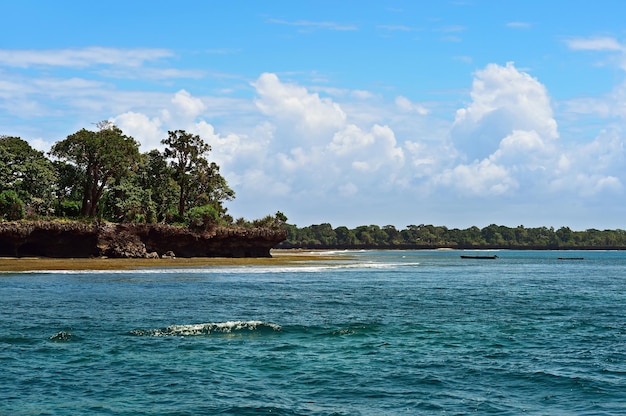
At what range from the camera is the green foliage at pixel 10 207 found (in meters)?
83.4

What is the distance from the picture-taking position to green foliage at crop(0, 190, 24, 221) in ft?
274

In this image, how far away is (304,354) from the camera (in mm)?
24344

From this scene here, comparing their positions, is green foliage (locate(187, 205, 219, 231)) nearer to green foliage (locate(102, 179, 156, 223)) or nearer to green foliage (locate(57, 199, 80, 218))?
green foliage (locate(102, 179, 156, 223))

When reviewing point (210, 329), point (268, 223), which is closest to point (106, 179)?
point (268, 223)

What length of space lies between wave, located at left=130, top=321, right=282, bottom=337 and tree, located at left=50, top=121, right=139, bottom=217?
6580 cm

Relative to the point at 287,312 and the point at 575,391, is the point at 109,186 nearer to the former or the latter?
the point at 287,312

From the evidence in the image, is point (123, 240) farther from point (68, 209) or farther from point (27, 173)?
point (27, 173)

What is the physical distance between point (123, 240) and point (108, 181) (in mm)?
15810

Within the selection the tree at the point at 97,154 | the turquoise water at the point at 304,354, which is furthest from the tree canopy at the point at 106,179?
the turquoise water at the point at 304,354

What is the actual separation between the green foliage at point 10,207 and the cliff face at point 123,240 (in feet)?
11.3

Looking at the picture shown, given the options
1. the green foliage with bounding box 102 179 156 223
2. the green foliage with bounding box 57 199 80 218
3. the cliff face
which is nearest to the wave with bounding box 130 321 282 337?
the cliff face

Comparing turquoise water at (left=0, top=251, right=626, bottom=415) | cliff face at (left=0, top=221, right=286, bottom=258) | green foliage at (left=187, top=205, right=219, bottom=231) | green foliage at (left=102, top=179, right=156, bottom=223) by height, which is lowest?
turquoise water at (left=0, top=251, right=626, bottom=415)

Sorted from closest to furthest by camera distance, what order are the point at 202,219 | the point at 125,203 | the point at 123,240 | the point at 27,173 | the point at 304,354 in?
the point at 304,354, the point at 123,240, the point at 27,173, the point at 202,219, the point at 125,203

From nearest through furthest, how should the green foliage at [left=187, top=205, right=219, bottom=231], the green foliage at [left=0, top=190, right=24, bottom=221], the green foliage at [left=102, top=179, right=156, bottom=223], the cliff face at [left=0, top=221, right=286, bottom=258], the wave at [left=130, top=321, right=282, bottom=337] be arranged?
1. the wave at [left=130, top=321, right=282, bottom=337]
2. the cliff face at [left=0, top=221, right=286, bottom=258]
3. the green foliage at [left=0, top=190, right=24, bottom=221]
4. the green foliage at [left=187, top=205, right=219, bottom=231]
5. the green foliage at [left=102, top=179, right=156, bottom=223]
